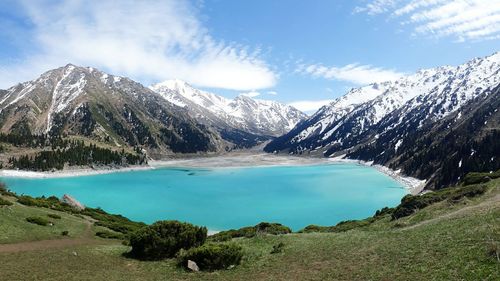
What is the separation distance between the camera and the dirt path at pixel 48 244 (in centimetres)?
3522

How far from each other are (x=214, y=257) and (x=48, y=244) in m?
18.3

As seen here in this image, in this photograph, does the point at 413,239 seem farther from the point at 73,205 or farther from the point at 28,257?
the point at 73,205

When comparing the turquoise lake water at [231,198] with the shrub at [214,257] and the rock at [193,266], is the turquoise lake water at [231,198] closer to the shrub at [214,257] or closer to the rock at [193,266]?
the shrub at [214,257]

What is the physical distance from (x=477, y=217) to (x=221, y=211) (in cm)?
8585

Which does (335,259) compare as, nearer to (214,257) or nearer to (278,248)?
Result: (278,248)

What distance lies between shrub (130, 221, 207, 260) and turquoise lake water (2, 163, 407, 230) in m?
55.0

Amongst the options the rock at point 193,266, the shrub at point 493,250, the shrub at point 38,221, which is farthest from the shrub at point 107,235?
the shrub at point 493,250

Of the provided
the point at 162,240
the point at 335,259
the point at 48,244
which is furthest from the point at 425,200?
the point at 48,244

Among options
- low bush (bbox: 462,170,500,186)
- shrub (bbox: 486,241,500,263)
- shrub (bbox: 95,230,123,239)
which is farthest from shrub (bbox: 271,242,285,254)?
low bush (bbox: 462,170,500,186)

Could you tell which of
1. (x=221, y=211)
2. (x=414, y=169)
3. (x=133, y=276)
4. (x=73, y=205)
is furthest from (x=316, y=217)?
(x=414, y=169)

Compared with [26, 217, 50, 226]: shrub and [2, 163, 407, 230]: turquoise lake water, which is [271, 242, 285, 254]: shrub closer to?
[26, 217, 50, 226]: shrub

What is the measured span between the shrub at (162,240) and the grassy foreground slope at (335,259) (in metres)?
1.33

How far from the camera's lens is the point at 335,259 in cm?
2948

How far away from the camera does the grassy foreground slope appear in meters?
23.8
